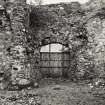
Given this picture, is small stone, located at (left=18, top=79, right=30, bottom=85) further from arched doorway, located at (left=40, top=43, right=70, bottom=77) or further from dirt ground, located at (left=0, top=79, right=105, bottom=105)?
arched doorway, located at (left=40, top=43, right=70, bottom=77)

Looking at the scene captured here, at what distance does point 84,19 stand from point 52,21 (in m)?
1.50

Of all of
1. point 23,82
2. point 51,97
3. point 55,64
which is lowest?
point 51,97

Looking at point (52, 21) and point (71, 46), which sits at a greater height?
point (52, 21)

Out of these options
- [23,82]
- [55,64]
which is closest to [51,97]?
[23,82]

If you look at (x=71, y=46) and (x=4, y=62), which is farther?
(x=71, y=46)

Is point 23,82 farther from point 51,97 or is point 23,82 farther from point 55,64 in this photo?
point 55,64

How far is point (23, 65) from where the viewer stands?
891 cm

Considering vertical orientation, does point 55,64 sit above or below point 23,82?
above

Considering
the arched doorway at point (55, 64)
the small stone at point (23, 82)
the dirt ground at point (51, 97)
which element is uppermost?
the arched doorway at point (55, 64)

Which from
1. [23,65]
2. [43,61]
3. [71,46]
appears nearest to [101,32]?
[71,46]

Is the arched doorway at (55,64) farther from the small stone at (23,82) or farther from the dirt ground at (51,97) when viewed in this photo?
the dirt ground at (51,97)

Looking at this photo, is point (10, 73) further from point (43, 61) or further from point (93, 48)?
point (93, 48)

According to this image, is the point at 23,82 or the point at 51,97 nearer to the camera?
the point at 51,97

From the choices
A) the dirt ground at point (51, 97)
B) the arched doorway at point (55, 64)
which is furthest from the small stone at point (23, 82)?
the arched doorway at point (55, 64)
